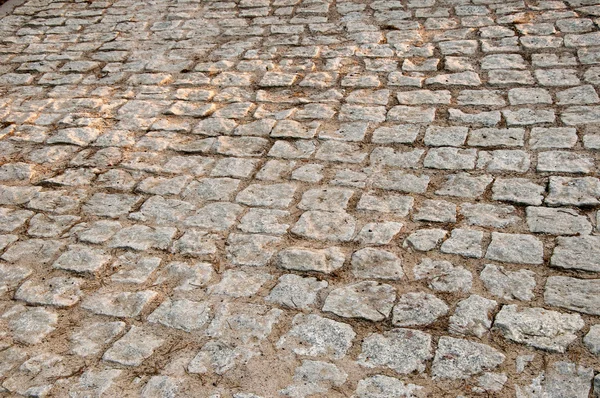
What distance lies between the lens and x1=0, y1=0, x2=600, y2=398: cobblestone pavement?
2855 millimetres

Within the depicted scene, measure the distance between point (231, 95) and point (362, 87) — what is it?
931 millimetres

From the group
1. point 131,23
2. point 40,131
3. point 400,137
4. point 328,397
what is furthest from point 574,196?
point 131,23

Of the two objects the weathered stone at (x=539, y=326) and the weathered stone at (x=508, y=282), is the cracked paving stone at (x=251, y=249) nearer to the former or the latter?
the weathered stone at (x=508, y=282)

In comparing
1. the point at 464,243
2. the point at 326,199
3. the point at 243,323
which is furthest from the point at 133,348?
the point at 464,243

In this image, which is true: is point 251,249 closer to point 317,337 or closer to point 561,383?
point 317,337

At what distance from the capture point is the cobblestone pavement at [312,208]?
286 centimetres

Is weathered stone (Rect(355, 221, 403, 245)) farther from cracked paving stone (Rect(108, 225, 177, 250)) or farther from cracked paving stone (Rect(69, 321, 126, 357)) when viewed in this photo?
cracked paving stone (Rect(69, 321, 126, 357))

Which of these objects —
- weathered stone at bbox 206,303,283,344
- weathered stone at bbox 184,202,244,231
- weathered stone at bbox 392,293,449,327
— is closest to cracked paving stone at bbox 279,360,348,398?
weathered stone at bbox 206,303,283,344

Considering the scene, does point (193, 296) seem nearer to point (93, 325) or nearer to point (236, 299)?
point (236, 299)

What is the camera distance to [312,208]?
12.5 feet

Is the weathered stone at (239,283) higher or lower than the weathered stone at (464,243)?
higher

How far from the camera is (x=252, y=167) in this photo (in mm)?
4258

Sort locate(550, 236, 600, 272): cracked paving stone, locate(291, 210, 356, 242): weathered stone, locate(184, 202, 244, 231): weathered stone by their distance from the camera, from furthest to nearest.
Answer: locate(184, 202, 244, 231): weathered stone, locate(291, 210, 356, 242): weathered stone, locate(550, 236, 600, 272): cracked paving stone

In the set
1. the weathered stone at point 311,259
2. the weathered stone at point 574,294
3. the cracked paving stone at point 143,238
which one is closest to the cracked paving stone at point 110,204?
the cracked paving stone at point 143,238
